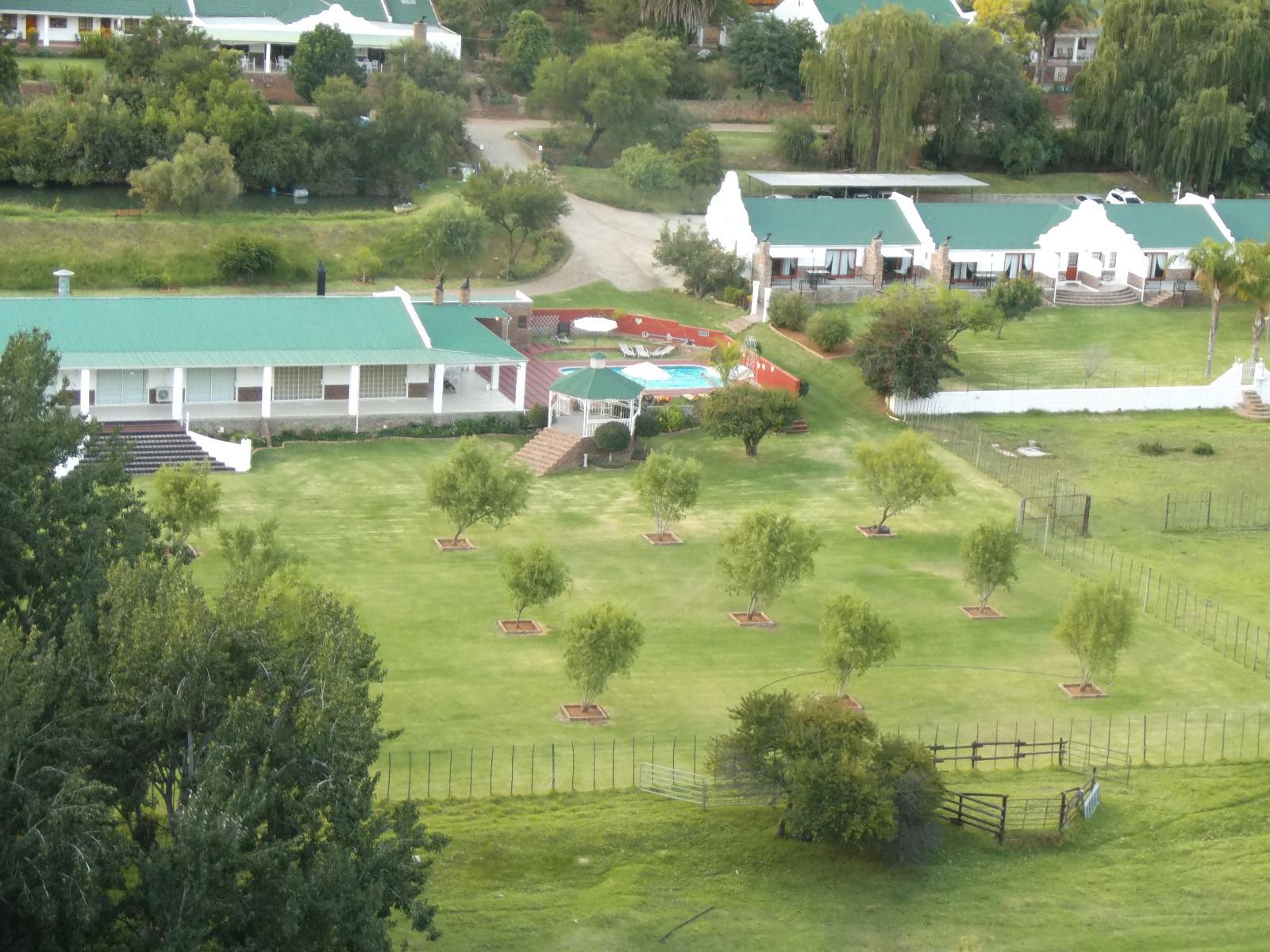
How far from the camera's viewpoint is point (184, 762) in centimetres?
3769

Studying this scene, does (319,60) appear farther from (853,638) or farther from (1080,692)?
(1080,692)

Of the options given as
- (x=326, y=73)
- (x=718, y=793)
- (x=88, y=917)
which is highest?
(x=326, y=73)

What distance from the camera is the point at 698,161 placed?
109 meters

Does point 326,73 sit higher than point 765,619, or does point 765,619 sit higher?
point 326,73

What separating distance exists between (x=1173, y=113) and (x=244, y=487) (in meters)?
60.3

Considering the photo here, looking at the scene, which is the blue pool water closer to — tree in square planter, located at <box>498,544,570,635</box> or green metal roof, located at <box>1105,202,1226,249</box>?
tree in square planter, located at <box>498,544,570,635</box>

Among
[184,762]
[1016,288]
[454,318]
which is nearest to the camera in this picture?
[184,762]

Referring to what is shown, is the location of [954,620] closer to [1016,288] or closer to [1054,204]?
[1016,288]

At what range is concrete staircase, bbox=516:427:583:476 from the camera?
75.6 meters

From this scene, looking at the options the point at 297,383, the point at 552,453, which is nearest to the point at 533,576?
the point at 552,453

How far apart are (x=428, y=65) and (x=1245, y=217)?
4106 cm

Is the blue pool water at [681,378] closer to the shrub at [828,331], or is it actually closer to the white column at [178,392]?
the shrub at [828,331]

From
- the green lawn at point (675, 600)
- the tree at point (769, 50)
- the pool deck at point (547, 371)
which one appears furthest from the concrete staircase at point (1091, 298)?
the tree at point (769, 50)

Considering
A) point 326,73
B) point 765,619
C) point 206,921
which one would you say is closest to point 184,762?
point 206,921
